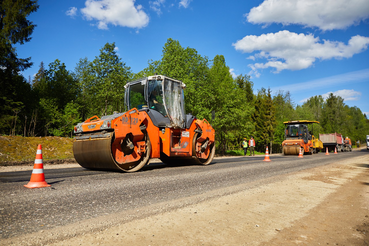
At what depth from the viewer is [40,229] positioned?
8.27 ft

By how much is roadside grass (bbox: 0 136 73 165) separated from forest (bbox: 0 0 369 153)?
4.86 m

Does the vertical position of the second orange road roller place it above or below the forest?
below

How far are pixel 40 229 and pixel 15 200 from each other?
4.40 feet

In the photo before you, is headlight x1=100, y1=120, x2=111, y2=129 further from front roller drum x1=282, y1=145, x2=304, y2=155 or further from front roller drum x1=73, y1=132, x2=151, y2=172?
front roller drum x1=282, y1=145, x2=304, y2=155

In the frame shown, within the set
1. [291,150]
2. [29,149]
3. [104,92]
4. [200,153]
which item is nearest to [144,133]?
[200,153]

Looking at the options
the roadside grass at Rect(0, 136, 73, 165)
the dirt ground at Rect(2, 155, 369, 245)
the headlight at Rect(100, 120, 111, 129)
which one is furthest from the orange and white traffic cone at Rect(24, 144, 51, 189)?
the roadside grass at Rect(0, 136, 73, 165)

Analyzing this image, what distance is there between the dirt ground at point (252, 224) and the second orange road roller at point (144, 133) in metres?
3.56

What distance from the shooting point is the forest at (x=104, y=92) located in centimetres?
1989

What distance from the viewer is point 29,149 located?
12.8 meters

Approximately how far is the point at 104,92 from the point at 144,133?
2436cm

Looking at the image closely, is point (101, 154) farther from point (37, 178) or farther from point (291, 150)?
point (291, 150)

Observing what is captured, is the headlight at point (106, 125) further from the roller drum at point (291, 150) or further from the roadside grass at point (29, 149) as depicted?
the roller drum at point (291, 150)

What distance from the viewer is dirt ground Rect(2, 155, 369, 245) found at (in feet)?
8.08

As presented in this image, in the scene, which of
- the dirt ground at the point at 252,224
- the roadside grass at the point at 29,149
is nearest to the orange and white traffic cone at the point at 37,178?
the dirt ground at the point at 252,224
